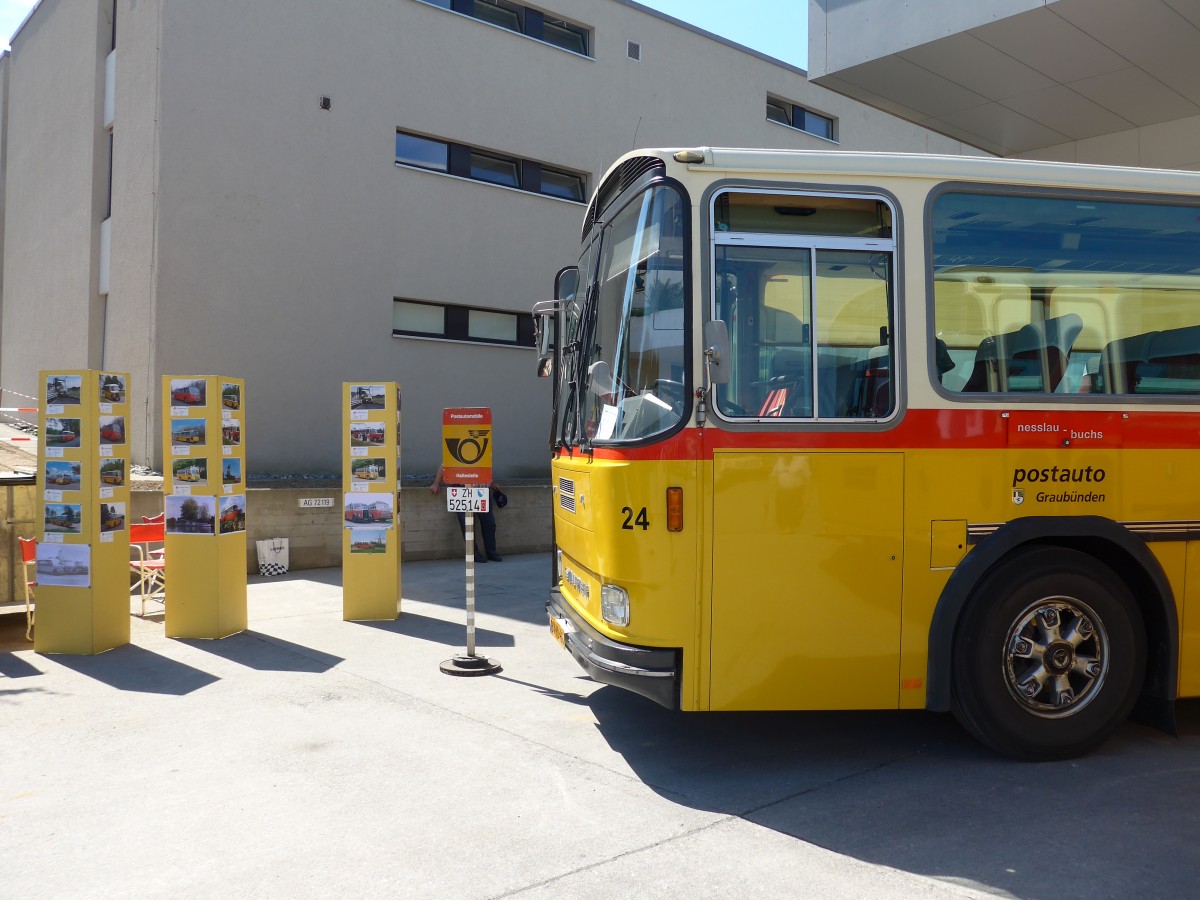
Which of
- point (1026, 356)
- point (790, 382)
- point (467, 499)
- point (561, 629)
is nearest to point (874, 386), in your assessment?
point (790, 382)

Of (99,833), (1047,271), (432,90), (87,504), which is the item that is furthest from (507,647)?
(432,90)

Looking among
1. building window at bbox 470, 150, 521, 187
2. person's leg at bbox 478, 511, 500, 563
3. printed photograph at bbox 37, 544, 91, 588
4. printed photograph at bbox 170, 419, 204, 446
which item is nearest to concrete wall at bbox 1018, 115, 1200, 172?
building window at bbox 470, 150, 521, 187

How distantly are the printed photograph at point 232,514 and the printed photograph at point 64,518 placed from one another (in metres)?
1.14

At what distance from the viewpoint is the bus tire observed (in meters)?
5.09

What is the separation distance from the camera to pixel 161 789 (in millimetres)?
4934

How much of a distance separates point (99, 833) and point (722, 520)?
331 cm

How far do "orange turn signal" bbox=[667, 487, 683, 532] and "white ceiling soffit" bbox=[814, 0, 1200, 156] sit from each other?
8.41 meters

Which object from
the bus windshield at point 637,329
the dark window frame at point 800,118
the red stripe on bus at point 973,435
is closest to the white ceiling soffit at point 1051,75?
the red stripe on bus at point 973,435

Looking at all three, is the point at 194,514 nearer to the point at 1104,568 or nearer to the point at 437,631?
the point at 437,631

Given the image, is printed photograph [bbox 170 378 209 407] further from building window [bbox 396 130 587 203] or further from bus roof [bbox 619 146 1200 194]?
building window [bbox 396 130 587 203]

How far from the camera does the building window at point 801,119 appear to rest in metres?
→ 23.0

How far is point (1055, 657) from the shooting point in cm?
519

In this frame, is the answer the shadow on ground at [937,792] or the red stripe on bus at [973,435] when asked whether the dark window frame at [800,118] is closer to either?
the red stripe on bus at [973,435]

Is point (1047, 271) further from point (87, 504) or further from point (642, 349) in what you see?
point (87, 504)
